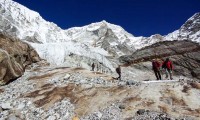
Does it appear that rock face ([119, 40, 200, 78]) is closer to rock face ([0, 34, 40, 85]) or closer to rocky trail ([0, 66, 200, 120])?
rock face ([0, 34, 40, 85])

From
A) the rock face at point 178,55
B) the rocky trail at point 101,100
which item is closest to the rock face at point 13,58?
the rocky trail at point 101,100

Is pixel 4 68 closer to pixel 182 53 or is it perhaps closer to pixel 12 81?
pixel 12 81

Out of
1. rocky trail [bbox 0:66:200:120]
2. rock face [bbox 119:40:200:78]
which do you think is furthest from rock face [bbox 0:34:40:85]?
rock face [bbox 119:40:200:78]

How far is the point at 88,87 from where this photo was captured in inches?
1062

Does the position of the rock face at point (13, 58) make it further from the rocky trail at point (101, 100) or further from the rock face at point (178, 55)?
the rock face at point (178, 55)

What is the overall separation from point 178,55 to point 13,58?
1575 inches

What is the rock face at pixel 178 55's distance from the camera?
65250 mm

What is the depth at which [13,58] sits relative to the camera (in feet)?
123

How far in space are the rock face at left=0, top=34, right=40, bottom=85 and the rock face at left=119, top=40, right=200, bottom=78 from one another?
30139 mm

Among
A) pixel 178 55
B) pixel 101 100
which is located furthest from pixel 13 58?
pixel 178 55

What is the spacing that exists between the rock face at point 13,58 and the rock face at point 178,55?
30139 mm

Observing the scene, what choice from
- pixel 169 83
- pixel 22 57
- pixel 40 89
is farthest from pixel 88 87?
pixel 22 57

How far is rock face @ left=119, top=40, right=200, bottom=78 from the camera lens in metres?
65.2

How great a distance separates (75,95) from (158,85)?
645cm
